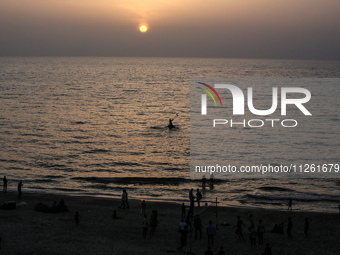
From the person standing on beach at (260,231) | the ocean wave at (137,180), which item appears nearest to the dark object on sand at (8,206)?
the ocean wave at (137,180)

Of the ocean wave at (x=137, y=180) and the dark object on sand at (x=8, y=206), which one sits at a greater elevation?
the ocean wave at (x=137, y=180)

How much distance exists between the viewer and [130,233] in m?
20.3

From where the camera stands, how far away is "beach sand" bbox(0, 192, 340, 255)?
59.0 feet

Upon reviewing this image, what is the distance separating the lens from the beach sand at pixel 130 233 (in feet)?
59.0

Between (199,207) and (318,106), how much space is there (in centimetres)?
6398

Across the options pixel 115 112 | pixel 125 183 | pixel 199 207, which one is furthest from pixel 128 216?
pixel 115 112

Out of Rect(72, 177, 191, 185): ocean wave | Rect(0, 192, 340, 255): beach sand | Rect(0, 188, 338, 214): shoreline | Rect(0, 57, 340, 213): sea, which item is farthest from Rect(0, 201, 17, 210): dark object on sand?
Rect(72, 177, 191, 185): ocean wave

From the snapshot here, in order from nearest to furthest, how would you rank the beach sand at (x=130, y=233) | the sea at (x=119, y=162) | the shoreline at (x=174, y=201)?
the beach sand at (x=130, y=233) → the shoreline at (x=174, y=201) → the sea at (x=119, y=162)

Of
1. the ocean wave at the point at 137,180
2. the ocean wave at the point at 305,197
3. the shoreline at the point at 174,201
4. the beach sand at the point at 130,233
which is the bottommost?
the beach sand at the point at 130,233

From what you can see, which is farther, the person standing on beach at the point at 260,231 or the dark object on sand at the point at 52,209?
the dark object on sand at the point at 52,209

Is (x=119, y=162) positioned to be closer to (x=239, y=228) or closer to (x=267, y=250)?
(x=239, y=228)

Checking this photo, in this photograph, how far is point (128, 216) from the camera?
76.6 feet

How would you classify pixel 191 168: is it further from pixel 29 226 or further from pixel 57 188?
pixel 29 226

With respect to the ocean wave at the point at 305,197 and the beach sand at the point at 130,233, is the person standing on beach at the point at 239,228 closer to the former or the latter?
the beach sand at the point at 130,233
